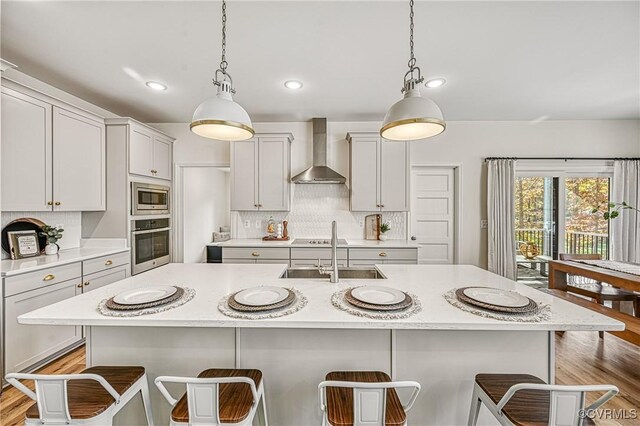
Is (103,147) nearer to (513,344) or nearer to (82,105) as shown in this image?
(82,105)

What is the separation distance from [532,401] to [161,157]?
4331mm

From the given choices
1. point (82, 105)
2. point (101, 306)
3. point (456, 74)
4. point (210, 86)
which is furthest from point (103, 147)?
point (456, 74)

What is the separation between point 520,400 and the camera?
1.14 m

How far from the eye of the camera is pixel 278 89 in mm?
2943

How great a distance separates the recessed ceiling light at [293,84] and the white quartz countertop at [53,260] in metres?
2.53

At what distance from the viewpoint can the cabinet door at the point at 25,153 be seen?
2.16 m

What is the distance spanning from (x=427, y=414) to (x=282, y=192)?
9.49ft

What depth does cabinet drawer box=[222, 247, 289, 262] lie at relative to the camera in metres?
3.46

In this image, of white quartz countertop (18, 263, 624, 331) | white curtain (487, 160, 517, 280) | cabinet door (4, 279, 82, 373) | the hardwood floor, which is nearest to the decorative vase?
cabinet door (4, 279, 82, 373)

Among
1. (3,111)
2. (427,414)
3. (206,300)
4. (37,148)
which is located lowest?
(427,414)

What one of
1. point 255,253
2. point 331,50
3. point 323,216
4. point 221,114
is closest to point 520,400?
point 221,114

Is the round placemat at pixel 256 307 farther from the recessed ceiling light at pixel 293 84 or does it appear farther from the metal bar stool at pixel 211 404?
the recessed ceiling light at pixel 293 84

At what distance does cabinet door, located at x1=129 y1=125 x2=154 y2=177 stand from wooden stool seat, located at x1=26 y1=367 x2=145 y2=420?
8.34 feet

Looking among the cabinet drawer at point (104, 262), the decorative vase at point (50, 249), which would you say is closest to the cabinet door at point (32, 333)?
the cabinet drawer at point (104, 262)
